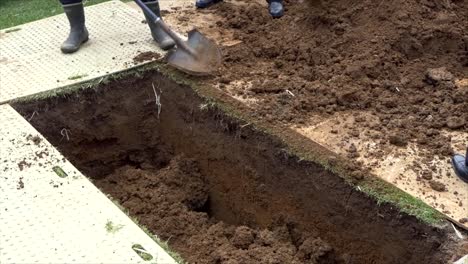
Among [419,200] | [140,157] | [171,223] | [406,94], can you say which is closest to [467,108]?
[406,94]

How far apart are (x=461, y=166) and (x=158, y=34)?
103 inches

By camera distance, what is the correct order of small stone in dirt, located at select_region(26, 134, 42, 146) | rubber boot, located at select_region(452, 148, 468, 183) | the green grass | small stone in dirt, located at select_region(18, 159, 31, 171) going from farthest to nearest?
the green grass → small stone in dirt, located at select_region(26, 134, 42, 146) → small stone in dirt, located at select_region(18, 159, 31, 171) → rubber boot, located at select_region(452, 148, 468, 183)

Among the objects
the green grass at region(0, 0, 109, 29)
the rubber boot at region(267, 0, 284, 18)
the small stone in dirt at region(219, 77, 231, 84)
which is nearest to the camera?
the small stone in dirt at region(219, 77, 231, 84)

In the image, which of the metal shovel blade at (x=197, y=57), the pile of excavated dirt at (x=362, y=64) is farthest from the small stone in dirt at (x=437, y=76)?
the metal shovel blade at (x=197, y=57)

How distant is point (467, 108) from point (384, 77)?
2.07 feet

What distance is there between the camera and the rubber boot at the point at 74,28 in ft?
16.6

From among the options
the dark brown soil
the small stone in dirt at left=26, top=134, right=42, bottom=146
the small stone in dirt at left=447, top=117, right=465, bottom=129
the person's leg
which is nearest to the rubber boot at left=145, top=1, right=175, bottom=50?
the person's leg

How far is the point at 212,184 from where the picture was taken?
4359 mm

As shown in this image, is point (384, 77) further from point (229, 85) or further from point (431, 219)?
point (431, 219)

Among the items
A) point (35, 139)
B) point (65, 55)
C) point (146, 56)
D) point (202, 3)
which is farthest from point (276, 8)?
point (35, 139)

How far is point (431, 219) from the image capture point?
3.03 meters

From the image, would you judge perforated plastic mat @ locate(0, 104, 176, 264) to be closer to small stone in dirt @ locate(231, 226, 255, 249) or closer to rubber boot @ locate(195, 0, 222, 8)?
small stone in dirt @ locate(231, 226, 255, 249)

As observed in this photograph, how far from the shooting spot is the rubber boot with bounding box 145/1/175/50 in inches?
195

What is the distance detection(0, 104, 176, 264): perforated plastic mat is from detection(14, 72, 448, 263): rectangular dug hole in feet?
1.96
